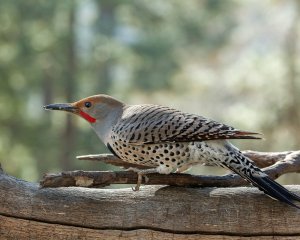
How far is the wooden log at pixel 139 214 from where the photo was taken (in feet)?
10.9

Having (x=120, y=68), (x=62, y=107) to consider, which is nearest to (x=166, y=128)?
(x=62, y=107)

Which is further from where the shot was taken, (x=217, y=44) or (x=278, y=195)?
(x=217, y=44)

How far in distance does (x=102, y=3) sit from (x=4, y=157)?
4.27 metres

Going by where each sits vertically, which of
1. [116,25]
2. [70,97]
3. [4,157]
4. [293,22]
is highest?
[116,25]

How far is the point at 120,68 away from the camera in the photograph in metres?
16.1

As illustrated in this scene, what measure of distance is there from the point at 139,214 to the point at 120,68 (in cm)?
1289

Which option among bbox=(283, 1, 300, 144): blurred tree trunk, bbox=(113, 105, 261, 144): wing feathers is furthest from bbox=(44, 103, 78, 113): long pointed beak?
bbox=(283, 1, 300, 144): blurred tree trunk

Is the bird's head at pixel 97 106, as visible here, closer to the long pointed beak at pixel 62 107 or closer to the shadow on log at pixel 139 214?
the long pointed beak at pixel 62 107

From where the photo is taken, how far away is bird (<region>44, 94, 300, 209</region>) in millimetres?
3488

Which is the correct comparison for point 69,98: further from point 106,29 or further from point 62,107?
point 62,107

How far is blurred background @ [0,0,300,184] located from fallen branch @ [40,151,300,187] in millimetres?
6506

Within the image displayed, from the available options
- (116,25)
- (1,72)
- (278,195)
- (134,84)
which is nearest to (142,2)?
(116,25)

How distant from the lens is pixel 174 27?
16859mm

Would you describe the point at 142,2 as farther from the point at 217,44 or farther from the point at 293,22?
the point at 293,22
